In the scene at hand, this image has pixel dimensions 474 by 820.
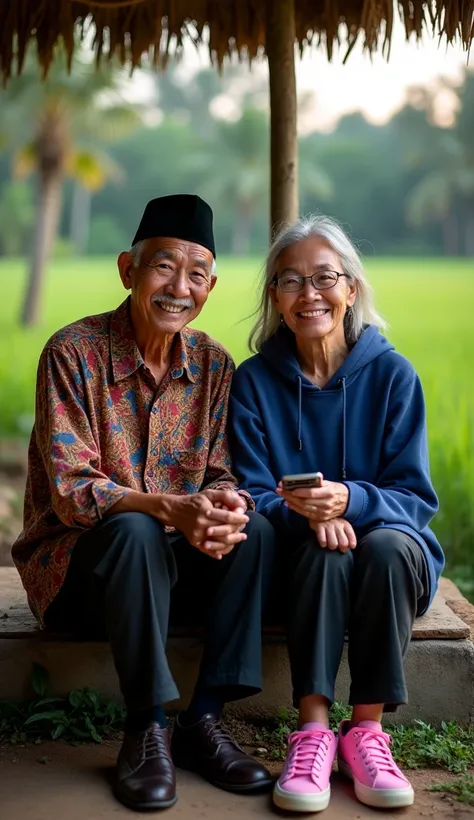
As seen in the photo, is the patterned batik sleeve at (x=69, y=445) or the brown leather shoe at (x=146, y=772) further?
the patterned batik sleeve at (x=69, y=445)

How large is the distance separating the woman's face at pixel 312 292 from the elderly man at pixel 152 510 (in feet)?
0.80

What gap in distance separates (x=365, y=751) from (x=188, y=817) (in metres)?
0.48

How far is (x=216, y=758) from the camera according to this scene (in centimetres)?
244

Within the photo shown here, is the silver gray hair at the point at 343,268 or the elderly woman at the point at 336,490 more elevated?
the silver gray hair at the point at 343,268

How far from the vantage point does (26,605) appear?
3.19 m

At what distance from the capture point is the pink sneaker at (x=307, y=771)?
7.47 feet

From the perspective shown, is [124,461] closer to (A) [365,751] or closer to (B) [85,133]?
(A) [365,751]

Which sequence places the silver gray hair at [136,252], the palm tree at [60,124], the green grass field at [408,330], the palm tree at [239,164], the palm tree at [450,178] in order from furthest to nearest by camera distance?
1. the palm tree at [239,164]
2. the palm tree at [450,178]
3. the palm tree at [60,124]
4. the green grass field at [408,330]
5. the silver gray hair at [136,252]

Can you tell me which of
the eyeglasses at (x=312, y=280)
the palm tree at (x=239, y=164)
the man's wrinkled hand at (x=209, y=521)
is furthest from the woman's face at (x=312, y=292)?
the palm tree at (x=239, y=164)

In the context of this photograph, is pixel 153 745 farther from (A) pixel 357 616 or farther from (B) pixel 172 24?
(B) pixel 172 24

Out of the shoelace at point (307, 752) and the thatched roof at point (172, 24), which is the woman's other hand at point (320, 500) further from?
the thatched roof at point (172, 24)

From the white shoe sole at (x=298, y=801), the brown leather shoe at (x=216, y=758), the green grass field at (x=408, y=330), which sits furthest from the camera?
the green grass field at (x=408, y=330)

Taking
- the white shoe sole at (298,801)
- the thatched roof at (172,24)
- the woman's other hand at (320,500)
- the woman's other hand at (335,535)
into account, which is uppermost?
the thatched roof at (172,24)

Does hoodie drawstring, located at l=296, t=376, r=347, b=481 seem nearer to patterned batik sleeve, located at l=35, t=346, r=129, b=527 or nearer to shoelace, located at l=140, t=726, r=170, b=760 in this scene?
patterned batik sleeve, located at l=35, t=346, r=129, b=527
